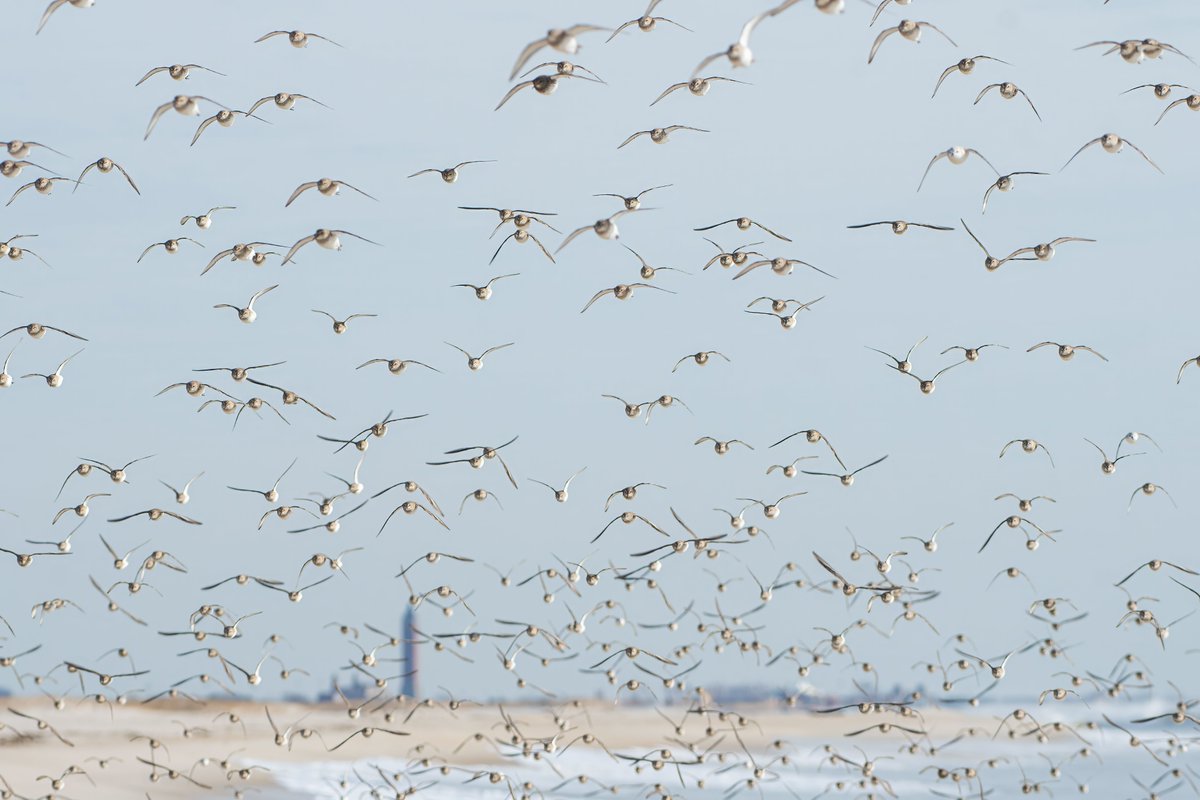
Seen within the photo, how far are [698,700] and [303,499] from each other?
434 inches

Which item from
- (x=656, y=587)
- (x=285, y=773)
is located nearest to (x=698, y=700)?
(x=656, y=587)

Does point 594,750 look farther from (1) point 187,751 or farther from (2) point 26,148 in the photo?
(2) point 26,148

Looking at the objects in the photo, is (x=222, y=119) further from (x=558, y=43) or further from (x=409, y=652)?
(x=409, y=652)

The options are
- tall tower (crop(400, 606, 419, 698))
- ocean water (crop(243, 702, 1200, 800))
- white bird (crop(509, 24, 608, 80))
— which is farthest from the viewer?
tall tower (crop(400, 606, 419, 698))

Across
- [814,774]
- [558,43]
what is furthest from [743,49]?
[814,774]

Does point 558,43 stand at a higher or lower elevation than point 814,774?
higher

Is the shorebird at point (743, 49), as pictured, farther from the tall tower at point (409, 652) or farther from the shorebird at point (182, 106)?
the tall tower at point (409, 652)

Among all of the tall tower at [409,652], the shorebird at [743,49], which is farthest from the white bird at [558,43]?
the tall tower at [409,652]

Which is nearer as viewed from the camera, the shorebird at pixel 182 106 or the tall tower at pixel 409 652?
the shorebird at pixel 182 106

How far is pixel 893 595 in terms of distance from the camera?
31828 millimetres

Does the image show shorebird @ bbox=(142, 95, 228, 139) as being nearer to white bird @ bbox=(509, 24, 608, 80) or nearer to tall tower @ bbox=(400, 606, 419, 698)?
white bird @ bbox=(509, 24, 608, 80)

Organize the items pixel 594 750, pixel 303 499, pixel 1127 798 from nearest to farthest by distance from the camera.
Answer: pixel 303 499
pixel 1127 798
pixel 594 750

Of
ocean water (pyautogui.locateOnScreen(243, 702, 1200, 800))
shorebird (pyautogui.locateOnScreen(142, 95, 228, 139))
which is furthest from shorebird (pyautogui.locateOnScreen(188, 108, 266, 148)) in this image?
ocean water (pyautogui.locateOnScreen(243, 702, 1200, 800))

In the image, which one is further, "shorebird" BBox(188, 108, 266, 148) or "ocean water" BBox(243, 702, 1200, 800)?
"ocean water" BBox(243, 702, 1200, 800)
